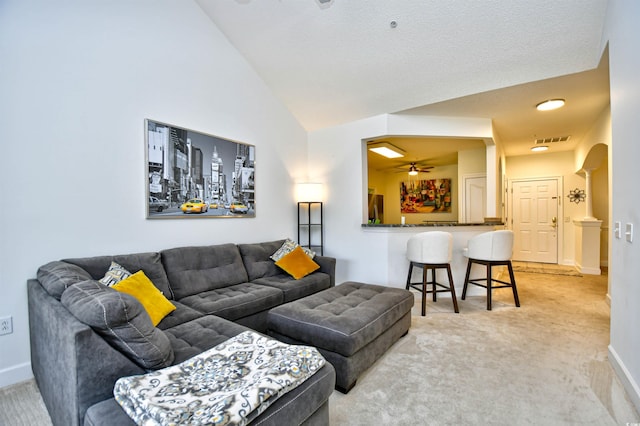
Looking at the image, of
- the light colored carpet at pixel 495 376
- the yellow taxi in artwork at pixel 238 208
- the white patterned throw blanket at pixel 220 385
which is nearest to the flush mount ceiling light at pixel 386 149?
the yellow taxi in artwork at pixel 238 208

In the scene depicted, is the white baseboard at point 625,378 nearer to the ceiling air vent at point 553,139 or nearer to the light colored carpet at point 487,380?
the light colored carpet at point 487,380

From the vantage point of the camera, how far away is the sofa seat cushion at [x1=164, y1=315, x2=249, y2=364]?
1.54 metres

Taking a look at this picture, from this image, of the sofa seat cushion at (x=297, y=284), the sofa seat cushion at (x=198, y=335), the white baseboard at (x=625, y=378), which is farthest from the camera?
the sofa seat cushion at (x=297, y=284)

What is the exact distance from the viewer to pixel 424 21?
8.94ft

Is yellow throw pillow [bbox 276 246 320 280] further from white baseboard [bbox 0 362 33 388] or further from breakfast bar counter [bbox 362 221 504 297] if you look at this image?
white baseboard [bbox 0 362 33 388]

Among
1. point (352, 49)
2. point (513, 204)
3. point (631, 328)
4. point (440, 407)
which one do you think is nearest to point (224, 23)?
point (352, 49)

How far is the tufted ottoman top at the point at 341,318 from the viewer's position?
1.88 meters

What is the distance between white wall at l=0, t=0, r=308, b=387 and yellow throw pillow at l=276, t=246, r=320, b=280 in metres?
0.75

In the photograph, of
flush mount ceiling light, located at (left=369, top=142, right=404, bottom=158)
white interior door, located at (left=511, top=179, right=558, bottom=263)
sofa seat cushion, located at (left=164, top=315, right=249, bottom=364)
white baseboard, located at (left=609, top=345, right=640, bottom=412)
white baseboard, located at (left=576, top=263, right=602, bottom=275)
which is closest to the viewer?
sofa seat cushion, located at (left=164, top=315, right=249, bottom=364)

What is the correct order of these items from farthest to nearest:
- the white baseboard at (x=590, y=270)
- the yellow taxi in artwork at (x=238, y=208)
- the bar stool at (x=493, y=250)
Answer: the white baseboard at (x=590, y=270)
the yellow taxi in artwork at (x=238, y=208)
the bar stool at (x=493, y=250)

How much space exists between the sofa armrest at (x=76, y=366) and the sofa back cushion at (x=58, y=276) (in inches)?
4.4

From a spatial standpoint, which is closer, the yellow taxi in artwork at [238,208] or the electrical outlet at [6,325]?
the electrical outlet at [6,325]

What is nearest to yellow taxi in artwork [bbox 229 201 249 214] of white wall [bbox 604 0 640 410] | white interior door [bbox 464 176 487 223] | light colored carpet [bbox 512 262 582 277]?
white wall [bbox 604 0 640 410]

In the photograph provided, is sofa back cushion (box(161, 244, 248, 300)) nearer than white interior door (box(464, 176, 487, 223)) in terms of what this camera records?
Yes
